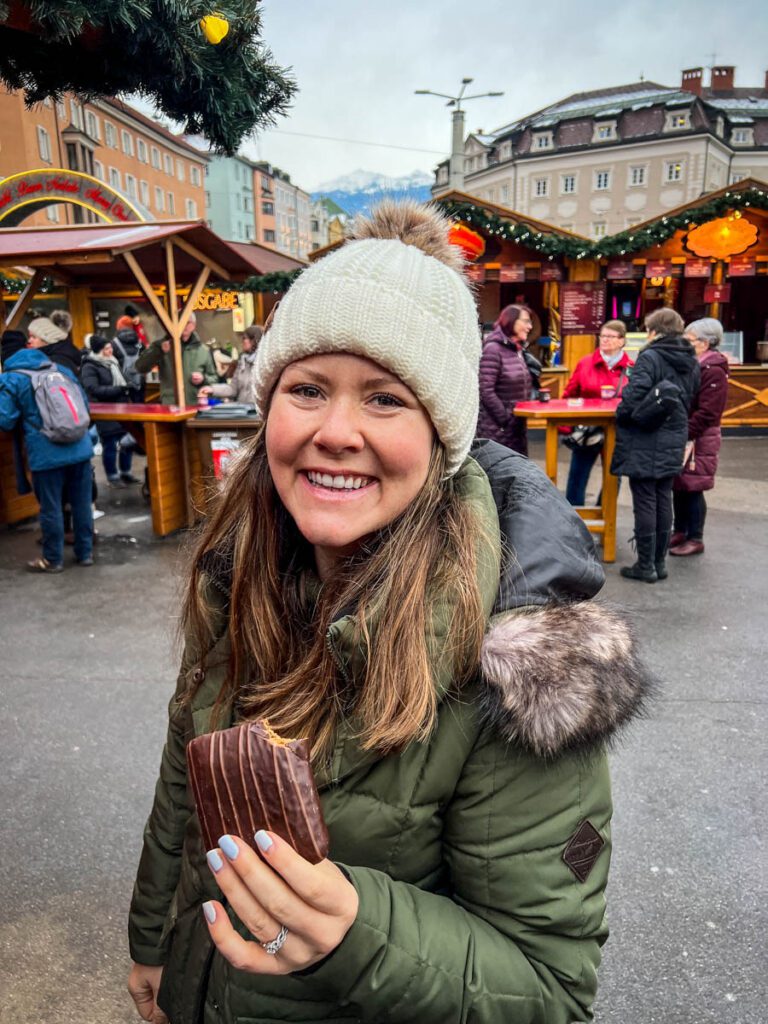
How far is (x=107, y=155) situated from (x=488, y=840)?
5184cm

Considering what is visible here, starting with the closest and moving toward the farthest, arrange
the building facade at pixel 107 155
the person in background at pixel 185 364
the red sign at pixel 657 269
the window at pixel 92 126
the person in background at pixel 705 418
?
the person in background at pixel 705 418, the person in background at pixel 185 364, the red sign at pixel 657 269, the building facade at pixel 107 155, the window at pixel 92 126

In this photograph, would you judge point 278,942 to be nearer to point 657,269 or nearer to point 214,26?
point 214,26

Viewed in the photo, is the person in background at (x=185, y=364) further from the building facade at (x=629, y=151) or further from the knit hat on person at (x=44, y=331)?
the building facade at (x=629, y=151)

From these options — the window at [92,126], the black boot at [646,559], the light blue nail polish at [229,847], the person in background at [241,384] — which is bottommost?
the black boot at [646,559]

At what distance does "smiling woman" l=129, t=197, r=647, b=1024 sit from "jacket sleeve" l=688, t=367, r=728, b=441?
515 cm

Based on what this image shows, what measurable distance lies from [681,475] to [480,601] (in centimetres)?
543

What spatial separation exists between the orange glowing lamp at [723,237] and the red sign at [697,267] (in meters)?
0.16

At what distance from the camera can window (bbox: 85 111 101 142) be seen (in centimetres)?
4138

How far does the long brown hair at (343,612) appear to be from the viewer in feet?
3.59

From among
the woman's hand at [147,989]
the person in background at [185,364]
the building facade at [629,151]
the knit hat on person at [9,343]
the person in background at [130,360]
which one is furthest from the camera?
the building facade at [629,151]

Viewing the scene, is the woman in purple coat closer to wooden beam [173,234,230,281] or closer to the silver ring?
wooden beam [173,234,230,281]

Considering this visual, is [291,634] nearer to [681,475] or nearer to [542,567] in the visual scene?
[542,567]

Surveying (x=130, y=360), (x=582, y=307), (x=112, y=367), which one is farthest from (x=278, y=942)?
(x=582, y=307)

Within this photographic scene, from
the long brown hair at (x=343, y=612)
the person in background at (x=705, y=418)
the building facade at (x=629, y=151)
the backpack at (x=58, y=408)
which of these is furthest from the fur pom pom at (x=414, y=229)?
the building facade at (x=629, y=151)
